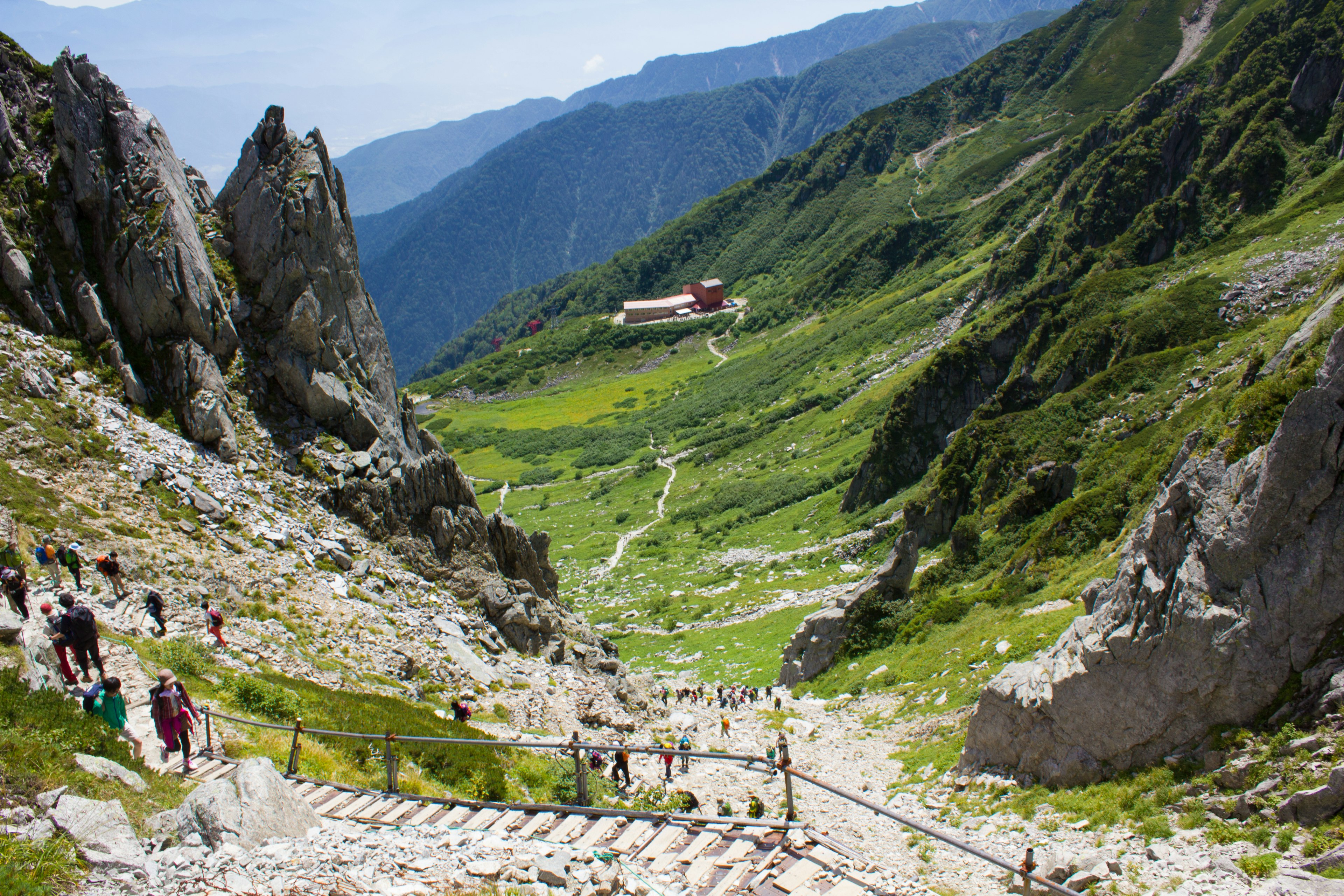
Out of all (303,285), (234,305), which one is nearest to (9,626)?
(234,305)

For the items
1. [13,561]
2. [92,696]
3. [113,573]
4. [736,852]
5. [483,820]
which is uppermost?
[13,561]

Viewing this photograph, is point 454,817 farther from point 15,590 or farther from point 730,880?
point 15,590

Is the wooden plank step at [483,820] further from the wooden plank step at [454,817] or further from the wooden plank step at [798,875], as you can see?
the wooden plank step at [798,875]

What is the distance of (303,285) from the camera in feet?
115

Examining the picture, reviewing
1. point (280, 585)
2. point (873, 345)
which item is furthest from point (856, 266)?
point (280, 585)

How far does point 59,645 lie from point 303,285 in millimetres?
23327

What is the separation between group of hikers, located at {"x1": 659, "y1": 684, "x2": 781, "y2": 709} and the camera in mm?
36031

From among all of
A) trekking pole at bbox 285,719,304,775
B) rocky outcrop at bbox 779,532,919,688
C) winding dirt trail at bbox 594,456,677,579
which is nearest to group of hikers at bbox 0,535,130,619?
trekking pole at bbox 285,719,304,775

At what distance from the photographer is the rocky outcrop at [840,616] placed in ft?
126

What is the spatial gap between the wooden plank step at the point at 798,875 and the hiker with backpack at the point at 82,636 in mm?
14223

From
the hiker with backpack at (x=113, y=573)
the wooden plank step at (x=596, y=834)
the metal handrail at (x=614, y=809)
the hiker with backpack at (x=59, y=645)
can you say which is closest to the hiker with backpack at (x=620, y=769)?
the metal handrail at (x=614, y=809)

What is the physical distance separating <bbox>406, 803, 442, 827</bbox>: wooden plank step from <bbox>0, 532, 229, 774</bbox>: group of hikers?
423 cm

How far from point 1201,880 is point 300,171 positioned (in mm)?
41648

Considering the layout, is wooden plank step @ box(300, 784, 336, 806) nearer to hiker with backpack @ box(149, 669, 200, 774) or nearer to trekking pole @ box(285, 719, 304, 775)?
trekking pole @ box(285, 719, 304, 775)
